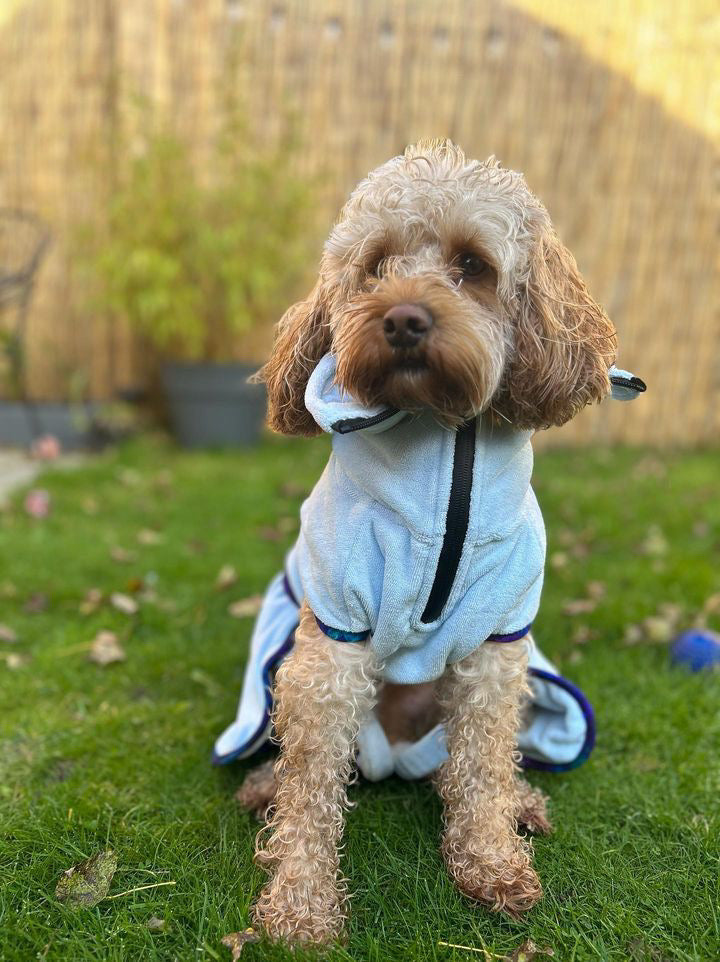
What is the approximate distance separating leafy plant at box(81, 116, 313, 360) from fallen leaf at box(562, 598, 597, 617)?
11.6 feet

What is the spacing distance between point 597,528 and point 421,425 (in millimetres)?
3257

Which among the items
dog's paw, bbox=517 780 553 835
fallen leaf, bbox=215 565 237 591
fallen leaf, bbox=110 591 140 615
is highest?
dog's paw, bbox=517 780 553 835

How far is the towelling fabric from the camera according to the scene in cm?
184

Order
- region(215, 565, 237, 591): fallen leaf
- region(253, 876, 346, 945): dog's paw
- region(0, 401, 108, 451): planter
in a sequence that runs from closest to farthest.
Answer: region(253, 876, 346, 945): dog's paw < region(215, 565, 237, 591): fallen leaf < region(0, 401, 108, 451): planter

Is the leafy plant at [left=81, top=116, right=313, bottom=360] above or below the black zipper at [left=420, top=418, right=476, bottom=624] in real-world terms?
below

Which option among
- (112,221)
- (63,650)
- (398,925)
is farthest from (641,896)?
(112,221)

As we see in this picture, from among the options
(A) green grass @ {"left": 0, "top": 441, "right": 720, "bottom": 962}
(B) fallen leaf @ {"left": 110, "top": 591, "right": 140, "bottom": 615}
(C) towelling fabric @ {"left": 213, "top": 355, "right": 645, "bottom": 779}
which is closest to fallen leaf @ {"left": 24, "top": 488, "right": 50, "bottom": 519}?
(A) green grass @ {"left": 0, "top": 441, "right": 720, "bottom": 962}

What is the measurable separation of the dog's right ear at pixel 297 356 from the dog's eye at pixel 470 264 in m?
0.35

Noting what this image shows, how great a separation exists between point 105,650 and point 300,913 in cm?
162

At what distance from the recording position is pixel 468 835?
6.66 ft

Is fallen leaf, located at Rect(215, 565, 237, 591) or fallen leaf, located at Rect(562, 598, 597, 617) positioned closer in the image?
fallen leaf, located at Rect(562, 598, 597, 617)

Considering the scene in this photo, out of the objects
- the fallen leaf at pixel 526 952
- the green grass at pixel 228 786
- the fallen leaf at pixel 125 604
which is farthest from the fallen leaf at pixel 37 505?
the fallen leaf at pixel 526 952

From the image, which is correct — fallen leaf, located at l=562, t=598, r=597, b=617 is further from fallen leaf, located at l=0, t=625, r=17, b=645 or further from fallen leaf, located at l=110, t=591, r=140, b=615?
fallen leaf, located at l=0, t=625, r=17, b=645

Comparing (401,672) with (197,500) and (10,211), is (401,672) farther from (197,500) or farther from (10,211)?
(10,211)
